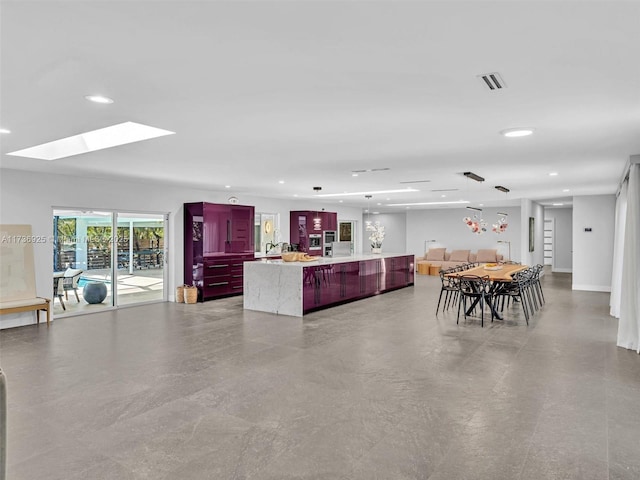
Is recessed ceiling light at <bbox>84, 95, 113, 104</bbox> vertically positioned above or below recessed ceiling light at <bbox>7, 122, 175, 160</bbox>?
below

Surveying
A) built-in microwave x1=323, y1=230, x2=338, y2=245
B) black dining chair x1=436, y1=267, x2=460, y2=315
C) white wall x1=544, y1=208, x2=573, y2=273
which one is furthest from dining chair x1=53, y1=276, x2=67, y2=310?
white wall x1=544, y1=208, x2=573, y2=273

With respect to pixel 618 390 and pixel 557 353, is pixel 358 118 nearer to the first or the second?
pixel 618 390

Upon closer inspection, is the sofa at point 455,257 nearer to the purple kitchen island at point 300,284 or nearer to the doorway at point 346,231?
the doorway at point 346,231

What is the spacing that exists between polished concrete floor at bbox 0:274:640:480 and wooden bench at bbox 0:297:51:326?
0.36 m

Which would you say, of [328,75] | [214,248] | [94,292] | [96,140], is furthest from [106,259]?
[328,75]

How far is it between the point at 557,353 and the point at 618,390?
1.14 metres

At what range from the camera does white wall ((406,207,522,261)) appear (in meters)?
14.6

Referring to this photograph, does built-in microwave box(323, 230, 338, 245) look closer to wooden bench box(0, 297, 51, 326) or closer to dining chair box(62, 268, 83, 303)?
dining chair box(62, 268, 83, 303)

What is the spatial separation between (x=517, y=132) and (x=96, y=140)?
473cm

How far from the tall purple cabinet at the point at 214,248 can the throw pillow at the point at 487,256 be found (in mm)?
8838

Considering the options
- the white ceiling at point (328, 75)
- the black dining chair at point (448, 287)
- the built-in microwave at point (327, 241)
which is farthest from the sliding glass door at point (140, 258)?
the black dining chair at point (448, 287)

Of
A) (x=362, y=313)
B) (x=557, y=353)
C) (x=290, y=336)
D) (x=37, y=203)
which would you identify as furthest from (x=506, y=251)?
(x=37, y=203)

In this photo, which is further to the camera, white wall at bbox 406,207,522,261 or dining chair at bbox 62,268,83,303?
white wall at bbox 406,207,522,261

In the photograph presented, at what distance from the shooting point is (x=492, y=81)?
264cm
